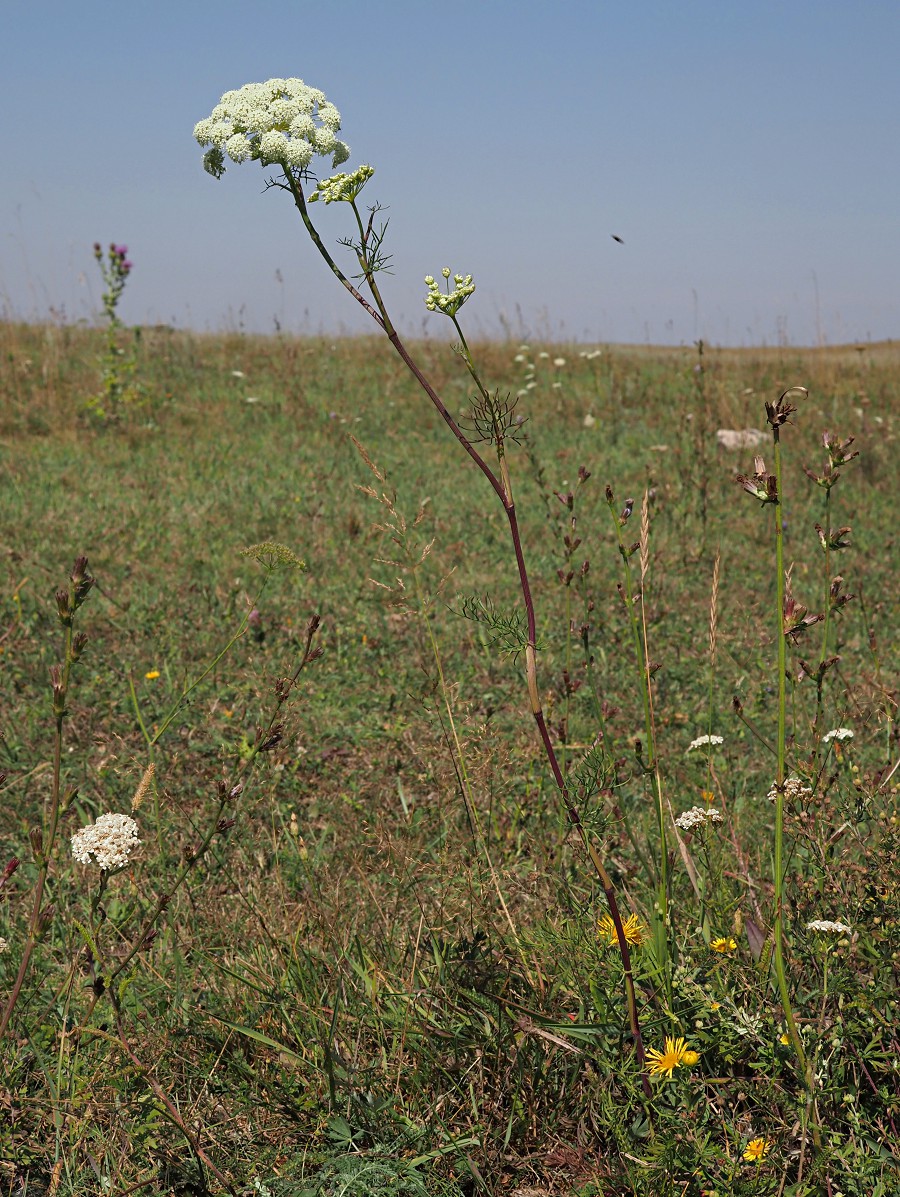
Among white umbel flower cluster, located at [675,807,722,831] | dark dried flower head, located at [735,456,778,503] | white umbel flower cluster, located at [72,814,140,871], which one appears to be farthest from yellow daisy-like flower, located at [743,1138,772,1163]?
Answer: white umbel flower cluster, located at [72,814,140,871]

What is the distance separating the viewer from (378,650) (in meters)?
4.53

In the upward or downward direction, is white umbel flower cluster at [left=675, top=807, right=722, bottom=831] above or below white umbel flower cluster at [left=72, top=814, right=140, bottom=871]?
below

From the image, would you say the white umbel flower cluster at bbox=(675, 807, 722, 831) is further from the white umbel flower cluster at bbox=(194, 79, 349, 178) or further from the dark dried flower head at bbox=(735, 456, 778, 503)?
the white umbel flower cluster at bbox=(194, 79, 349, 178)

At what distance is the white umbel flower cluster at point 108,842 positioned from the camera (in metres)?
1.63

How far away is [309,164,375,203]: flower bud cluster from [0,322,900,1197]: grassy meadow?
0.64m

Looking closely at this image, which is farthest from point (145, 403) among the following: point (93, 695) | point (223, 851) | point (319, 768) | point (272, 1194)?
Result: point (272, 1194)

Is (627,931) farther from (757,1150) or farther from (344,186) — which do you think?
(344,186)

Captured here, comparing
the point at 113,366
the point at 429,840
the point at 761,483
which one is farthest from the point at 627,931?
the point at 113,366

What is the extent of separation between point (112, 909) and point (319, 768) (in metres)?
1.08

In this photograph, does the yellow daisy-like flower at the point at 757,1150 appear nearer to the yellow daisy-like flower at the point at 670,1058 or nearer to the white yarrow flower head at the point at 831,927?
the yellow daisy-like flower at the point at 670,1058

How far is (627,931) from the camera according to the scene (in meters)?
1.76

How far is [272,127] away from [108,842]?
4.03 feet

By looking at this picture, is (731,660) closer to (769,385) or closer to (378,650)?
(378,650)

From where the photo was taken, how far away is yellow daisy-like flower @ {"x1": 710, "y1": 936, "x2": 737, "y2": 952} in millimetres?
1829
